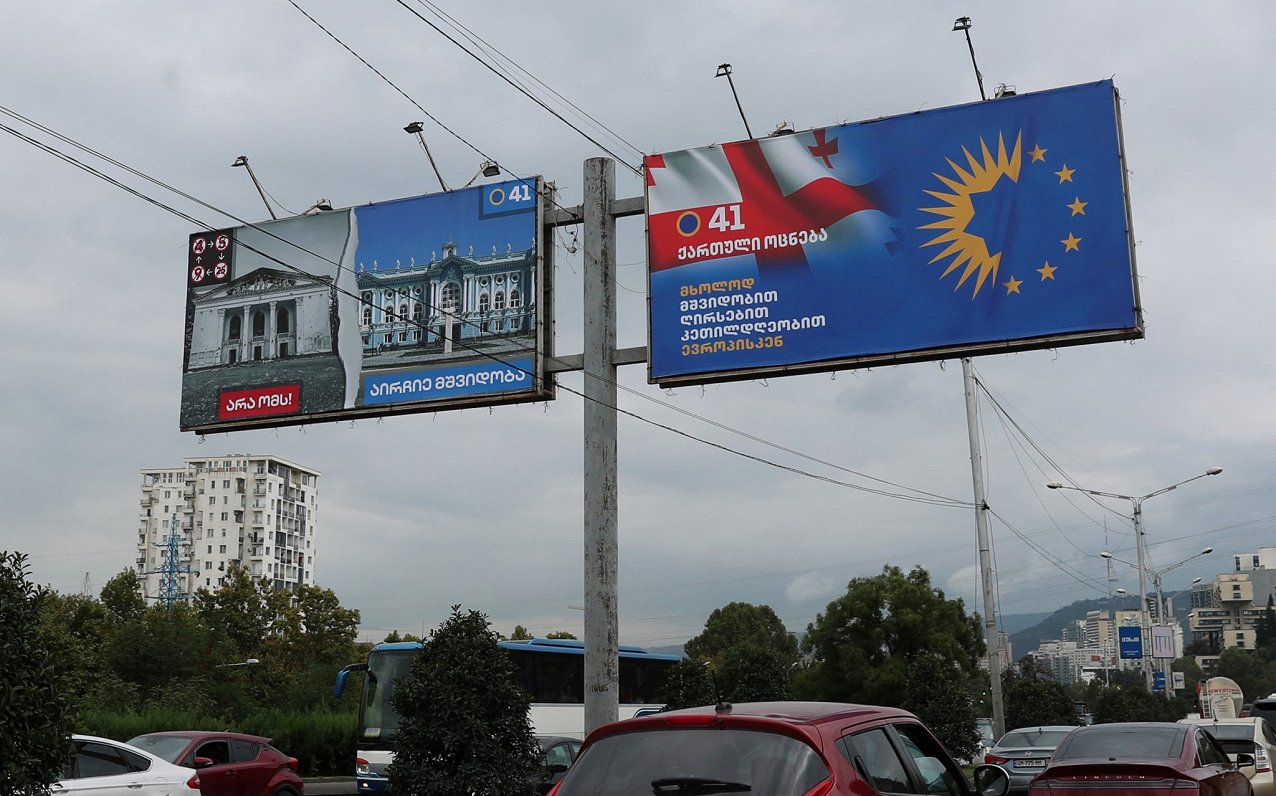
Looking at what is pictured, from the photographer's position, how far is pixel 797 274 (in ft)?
57.8

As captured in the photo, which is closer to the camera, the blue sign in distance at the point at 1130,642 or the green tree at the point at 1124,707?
the green tree at the point at 1124,707

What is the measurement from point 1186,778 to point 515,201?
12.7m

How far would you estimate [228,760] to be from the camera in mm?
18500

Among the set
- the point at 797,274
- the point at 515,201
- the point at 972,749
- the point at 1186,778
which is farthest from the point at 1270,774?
the point at 972,749

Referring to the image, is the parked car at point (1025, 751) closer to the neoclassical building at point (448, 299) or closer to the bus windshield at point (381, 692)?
the bus windshield at point (381, 692)

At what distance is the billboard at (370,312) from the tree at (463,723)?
578 cm

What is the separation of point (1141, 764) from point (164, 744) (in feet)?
43.1

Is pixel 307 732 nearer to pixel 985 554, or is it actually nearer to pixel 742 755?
pixel 985 554

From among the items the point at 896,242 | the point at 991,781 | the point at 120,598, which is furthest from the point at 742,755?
the point at 120,598

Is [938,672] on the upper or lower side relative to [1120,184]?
lower

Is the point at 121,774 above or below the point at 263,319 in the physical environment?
below

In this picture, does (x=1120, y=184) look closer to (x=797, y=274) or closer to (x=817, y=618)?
(x=797, y=274)

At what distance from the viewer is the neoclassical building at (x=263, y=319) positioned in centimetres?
2081

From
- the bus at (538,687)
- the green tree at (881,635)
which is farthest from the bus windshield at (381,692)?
the green tree at (881,635)
